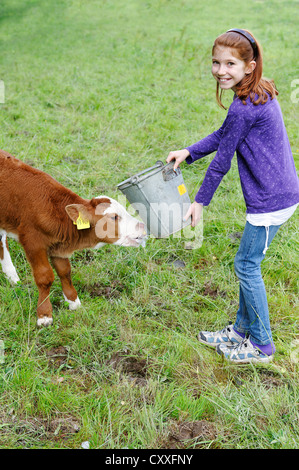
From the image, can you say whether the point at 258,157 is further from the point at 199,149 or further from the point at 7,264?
the point at 7,264

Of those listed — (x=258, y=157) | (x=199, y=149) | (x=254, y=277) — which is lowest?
(x=254, y=277)

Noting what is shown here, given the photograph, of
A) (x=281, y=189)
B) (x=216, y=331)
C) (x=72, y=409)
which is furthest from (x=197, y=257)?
(x=72, y=409)

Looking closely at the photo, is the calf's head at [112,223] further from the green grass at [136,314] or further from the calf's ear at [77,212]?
the green grass at [136,314]

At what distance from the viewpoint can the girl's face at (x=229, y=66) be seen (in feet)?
7.14

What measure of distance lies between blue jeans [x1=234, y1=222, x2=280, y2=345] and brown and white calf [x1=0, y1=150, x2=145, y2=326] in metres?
0.85

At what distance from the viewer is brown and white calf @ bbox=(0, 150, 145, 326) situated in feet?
10.1

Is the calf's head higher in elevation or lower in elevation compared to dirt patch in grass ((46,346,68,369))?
higher

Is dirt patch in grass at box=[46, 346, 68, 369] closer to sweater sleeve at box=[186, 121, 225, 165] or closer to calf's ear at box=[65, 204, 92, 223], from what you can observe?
calf's ear at box=[65, 204, 92, 223]

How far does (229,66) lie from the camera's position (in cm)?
221

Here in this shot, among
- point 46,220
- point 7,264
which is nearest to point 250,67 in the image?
point 46,220

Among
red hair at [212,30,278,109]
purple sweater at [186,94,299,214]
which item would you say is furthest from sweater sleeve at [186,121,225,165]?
red hair at [212,30,278,109]

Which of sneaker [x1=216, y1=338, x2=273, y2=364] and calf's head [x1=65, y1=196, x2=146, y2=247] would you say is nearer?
sneaker [x1=216, y1=338, x2=273, y2=364]

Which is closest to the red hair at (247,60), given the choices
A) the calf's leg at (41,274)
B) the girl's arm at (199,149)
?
the girl's arm at (199,149)

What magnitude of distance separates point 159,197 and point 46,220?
2.95ft
